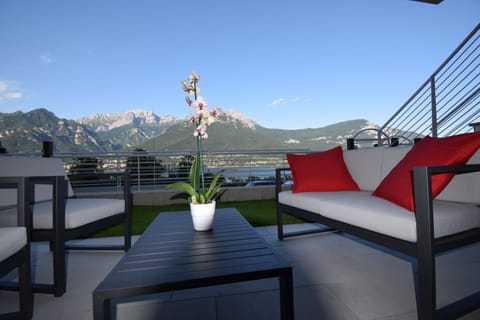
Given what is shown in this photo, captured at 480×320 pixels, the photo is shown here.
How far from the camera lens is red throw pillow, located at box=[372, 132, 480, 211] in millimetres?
1109

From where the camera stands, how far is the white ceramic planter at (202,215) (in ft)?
3.98

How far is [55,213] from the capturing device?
1.31 meters

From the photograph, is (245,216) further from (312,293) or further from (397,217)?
(397,217)

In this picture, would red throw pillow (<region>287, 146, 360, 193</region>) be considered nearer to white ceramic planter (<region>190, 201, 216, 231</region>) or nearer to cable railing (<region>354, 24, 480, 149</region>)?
white ceramic planter (<region>190, 201, 216, 231</region>)

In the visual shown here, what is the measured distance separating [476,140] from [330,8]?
852cm

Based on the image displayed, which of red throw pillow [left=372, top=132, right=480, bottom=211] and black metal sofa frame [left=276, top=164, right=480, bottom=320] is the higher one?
red throw pillow [left=372, top=132, right=480, bottom=211]

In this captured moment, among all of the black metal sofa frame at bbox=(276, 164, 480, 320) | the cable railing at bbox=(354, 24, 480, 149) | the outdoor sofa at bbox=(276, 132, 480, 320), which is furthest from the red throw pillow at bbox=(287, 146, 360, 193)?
the cable railing at bbox=(354, 24, 480, 149)

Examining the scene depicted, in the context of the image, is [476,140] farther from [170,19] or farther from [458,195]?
[170,19]

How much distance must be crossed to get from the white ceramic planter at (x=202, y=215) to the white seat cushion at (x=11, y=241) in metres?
0.70

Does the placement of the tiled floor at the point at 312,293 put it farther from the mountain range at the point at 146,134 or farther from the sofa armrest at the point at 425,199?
the mountain range at the point at 146,134

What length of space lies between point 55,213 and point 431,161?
190 centimetres

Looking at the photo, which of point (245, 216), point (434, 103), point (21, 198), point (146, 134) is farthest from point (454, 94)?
point (146, 134)

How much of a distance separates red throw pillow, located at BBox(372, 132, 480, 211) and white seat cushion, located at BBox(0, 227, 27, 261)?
1.65 meters

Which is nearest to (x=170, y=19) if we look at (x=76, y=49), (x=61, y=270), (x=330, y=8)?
(x=330, y=8)
